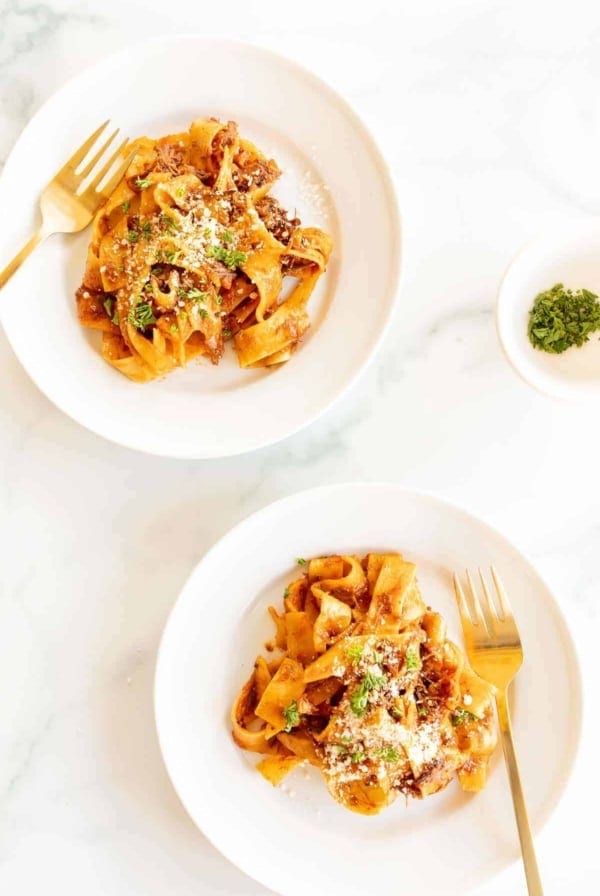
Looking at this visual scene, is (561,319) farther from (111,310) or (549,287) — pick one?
(111,310)

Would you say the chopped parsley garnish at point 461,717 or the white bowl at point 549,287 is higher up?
the white bowl at point 549,287

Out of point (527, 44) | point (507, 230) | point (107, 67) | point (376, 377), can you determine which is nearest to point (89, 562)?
point (376, 377)

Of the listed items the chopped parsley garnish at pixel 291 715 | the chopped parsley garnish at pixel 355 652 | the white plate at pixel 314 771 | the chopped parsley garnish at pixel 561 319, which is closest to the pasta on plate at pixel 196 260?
the white plate at pixel 314 771

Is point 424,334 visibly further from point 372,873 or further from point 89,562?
point 372,873

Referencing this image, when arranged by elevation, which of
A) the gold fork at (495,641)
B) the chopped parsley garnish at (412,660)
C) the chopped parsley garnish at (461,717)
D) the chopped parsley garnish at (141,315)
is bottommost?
the chopped parsley garnish at (461,717)

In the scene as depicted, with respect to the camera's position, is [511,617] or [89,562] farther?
[89,562]

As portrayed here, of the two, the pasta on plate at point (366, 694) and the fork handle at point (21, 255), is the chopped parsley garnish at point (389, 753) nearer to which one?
the pasta on plate at point (366, 694)
